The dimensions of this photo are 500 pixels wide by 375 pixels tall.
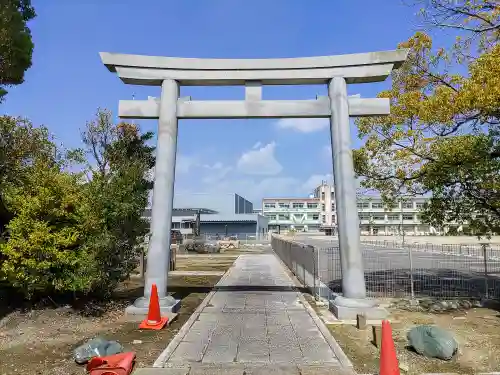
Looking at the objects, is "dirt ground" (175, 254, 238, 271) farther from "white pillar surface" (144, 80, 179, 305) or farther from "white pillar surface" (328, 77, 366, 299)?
"white pillar surface" (328, 77, 366, 299)

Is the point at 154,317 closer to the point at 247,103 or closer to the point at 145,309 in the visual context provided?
the point at 145,309

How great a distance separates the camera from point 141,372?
5.36 m

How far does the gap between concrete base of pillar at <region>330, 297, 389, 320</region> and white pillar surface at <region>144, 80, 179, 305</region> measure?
3.86m

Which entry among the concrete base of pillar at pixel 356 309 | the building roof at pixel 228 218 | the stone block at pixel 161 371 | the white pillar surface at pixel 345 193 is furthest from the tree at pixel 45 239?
the building roof at pixel 228 218

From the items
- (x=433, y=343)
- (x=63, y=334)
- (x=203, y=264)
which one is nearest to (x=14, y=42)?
→ (x=63, y=334)

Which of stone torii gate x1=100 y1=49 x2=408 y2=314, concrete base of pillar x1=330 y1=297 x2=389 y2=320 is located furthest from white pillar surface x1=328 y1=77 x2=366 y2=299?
concrete base of pillar x1=330 y1=297 x2=389 y2=320

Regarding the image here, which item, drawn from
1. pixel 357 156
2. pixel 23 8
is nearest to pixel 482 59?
pixel 357 156

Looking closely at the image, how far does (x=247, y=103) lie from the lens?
31.4 feet

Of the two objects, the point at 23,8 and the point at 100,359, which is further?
the point at 23,8

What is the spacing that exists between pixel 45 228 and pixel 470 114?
31.2 ft

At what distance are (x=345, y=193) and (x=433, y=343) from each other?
3747 millimetres

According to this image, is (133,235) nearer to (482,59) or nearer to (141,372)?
(141,372)

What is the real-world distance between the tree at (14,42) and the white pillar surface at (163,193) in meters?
3.36

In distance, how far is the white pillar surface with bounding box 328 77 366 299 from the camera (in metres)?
8.82
